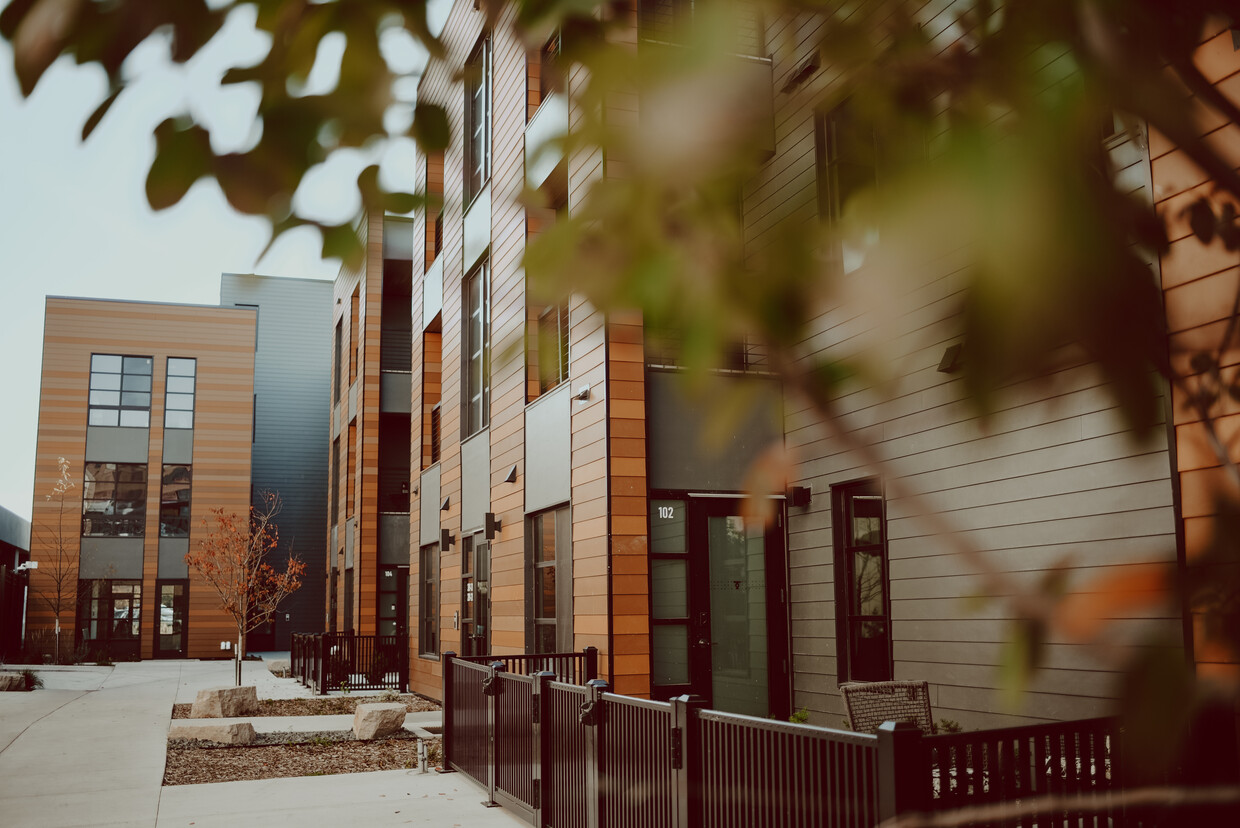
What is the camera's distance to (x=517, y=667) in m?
10.1

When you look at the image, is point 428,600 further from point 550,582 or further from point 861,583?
point 861,583

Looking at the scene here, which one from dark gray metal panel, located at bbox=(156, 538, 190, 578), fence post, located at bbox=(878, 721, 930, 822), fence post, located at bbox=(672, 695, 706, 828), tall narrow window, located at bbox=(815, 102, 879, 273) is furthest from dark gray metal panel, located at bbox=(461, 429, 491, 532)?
dark gray metal panel, located at bbox=(156, 538, 190, 578)

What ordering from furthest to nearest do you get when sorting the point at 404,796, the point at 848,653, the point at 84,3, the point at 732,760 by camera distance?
the point at 848,653
the point at 404,796
the point at 732,760
the point at 84,3

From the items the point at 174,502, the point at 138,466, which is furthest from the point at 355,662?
the point at 138,466

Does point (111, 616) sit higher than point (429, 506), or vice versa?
point (429, 506)

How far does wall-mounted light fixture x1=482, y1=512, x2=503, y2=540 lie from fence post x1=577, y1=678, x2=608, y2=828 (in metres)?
6.93

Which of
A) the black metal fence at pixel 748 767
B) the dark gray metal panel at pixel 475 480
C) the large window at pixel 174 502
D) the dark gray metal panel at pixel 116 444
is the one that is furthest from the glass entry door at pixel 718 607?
the dark gray metal panel at pixel 116 444

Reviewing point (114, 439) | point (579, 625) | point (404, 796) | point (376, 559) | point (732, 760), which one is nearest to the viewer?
point (732, 760)

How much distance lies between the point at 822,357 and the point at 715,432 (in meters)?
0.11

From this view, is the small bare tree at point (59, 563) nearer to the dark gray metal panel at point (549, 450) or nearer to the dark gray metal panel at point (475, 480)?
the dark gray metal panel at point (475, 480)

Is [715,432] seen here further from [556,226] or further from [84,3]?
[84,3]

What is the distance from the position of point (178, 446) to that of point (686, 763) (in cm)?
3245

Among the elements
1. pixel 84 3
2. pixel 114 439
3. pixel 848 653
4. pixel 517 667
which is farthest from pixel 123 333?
pixel 84 3

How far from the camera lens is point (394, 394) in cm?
2264
